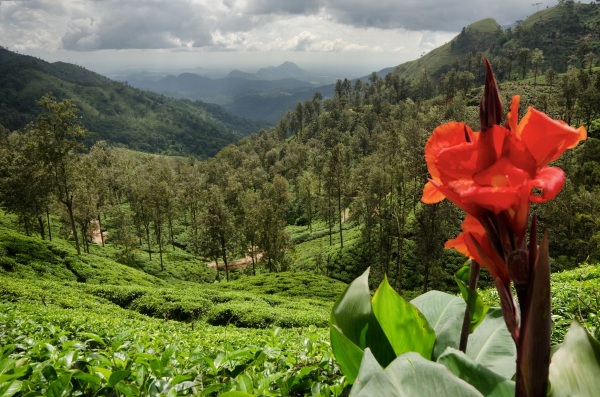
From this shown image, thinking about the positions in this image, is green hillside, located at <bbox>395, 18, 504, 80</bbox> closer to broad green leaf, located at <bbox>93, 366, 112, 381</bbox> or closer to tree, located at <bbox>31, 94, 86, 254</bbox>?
tree, located at <bbox>31, 94, 86, 254</bbox>

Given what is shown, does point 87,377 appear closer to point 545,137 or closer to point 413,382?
point 413,382

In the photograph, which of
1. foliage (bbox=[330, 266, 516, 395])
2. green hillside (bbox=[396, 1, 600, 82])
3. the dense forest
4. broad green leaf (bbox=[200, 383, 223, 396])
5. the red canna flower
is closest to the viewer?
the red canna flower

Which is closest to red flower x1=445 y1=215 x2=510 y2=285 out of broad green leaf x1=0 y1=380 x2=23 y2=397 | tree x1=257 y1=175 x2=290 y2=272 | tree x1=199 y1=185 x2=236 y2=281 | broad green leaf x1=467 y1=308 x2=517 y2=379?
broad green leaf x1=467 y1=308 x2=517 y2=379

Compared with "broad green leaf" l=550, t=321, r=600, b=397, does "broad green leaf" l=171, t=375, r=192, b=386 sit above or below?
below

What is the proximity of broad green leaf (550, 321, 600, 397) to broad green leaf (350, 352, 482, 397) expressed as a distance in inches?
7.3

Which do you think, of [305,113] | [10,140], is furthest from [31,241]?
[305,113]

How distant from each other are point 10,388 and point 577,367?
209 centimetres

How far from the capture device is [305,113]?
105688 mm

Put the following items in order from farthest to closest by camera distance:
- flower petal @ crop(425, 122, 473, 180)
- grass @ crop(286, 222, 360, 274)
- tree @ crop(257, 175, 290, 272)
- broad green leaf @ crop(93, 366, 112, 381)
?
grass @ crop(286, 222, 360, 274) < tree @ crop(257, 175, 290, 272) < broad green leaf @ crop(93, 366, 112, 381) < flower petal @ crop(425, 122, 473, 180)

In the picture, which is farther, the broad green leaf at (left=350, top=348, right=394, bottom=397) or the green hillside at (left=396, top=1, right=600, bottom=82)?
the green hillside at (left=396, top=1, right=600, bottom=82)

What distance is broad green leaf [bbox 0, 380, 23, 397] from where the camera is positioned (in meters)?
1.64

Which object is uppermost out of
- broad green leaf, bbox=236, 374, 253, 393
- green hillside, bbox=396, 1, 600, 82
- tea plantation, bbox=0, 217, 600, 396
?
green hillside, bbox=396, 1, 600, 82

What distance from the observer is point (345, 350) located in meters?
1.17

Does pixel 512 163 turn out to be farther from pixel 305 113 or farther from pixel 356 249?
pixel 305 113
